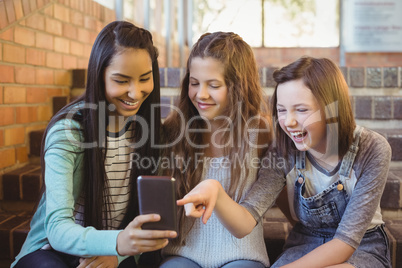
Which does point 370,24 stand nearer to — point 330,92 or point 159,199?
point 330,92

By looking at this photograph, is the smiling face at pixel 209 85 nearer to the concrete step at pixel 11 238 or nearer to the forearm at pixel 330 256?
the forearm at pixel 330 256

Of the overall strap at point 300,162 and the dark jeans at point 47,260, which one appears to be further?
the overall strap at point 300,162

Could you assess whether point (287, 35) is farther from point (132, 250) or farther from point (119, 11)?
point (132, 250)

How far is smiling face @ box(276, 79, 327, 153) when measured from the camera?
3.98ft

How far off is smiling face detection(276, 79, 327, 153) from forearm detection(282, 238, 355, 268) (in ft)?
0.98

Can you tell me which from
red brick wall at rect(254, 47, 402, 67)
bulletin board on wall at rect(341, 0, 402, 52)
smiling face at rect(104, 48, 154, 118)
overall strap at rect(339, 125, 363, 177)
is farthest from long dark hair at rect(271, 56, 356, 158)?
red brick wall at rect(254, 47, 402, 67)

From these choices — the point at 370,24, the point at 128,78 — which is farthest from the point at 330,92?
the point at 370,24

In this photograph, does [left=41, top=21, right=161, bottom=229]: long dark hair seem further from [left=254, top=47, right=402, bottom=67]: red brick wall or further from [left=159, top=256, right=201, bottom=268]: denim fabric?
[left=254, top=47, right=402, bottom=67]: red brick wall

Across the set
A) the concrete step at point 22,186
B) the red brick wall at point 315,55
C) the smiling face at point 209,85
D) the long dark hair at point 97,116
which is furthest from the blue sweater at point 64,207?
the red brick wall at point 315,55

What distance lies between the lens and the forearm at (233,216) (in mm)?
1174

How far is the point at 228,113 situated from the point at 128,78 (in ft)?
1.25

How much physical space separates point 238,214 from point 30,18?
150cm

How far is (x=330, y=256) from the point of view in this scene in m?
1.16

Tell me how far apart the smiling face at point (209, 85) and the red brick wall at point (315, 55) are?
4.20 meters
